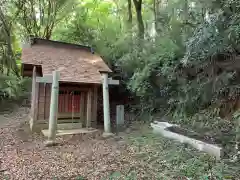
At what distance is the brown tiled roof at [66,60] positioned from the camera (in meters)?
7.36

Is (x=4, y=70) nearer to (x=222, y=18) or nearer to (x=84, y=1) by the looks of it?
(x=84, y=1)

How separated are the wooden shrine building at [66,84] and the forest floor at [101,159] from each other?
127cm

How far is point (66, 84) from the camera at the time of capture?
8.04m

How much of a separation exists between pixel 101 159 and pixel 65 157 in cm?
88

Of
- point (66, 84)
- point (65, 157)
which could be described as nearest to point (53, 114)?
point (65, 157)

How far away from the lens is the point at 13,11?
13.8 m

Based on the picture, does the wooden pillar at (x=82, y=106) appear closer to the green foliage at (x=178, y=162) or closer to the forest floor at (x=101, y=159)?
the forest floor at (x=101, y=159)

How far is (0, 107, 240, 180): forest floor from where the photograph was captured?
13.6 feet

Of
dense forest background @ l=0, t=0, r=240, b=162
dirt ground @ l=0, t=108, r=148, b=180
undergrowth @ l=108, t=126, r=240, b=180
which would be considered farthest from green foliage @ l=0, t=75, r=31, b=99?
undergrowth @ l=108, t=126, r=240, b=180

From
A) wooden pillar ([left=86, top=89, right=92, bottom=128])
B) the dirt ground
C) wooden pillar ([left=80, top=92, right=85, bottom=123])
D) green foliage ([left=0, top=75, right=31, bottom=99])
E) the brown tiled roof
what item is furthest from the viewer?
green foliage ([left=0, top=75, right=31, bottom=99])

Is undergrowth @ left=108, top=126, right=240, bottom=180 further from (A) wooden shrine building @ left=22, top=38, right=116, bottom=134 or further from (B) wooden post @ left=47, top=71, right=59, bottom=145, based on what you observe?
(A) wooden shrine building @ left=22, top=38, right=116, bottom=134

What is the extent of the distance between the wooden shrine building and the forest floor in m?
1.27

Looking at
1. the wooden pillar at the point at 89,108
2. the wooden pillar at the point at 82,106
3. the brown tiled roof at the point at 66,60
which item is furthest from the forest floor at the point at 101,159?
the brown tiled roof at the point at 66,60

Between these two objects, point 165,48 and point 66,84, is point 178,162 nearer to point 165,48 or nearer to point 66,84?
point 165,48
